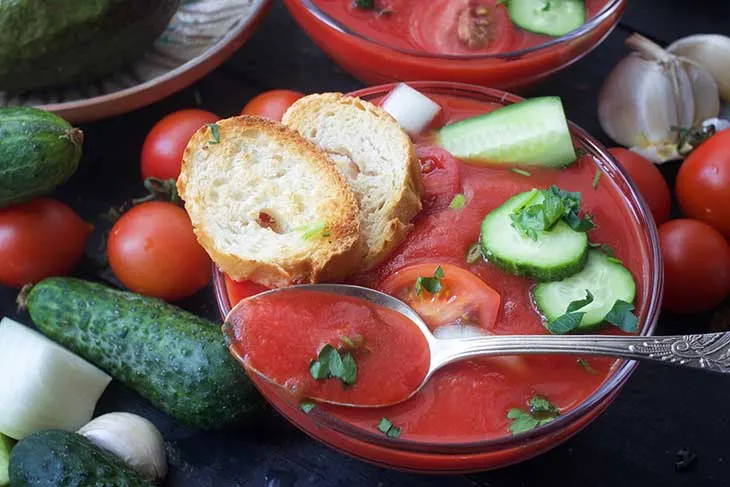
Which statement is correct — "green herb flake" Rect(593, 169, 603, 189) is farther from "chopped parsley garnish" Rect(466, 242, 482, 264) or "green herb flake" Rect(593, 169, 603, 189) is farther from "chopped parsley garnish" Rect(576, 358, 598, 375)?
"chopped parsley garnish" Rect(576, 358, 598, 375)

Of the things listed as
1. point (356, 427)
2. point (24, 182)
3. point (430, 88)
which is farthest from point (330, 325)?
point (24, 182)

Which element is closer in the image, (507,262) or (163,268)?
(507,262)

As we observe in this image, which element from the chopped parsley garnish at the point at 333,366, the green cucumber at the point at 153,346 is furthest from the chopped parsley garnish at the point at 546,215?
the green cucumber at the point at 153,346

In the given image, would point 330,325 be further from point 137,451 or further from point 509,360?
point 137,451

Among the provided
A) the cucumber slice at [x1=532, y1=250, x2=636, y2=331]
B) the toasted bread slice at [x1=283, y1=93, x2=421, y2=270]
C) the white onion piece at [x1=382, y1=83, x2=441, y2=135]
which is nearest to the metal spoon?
the cucumber slice at [x1=532, y1=250, x2=636, y2=331]

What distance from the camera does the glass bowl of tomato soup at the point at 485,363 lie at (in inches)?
62.4

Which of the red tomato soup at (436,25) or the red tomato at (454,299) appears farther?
the red tomato soup at (436,25)

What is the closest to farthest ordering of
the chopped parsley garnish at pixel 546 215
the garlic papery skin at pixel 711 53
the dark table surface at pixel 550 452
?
the chopped parsley garnish at pixel 546 215, the dark table surface at pixel 550 452, the garlic papery skin at pixel 711 53

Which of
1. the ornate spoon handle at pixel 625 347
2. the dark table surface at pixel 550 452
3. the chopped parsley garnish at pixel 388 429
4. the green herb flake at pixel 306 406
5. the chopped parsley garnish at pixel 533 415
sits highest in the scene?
the ornate spoon handle at pixel 625 347

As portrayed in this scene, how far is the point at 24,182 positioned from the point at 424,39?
44.7 inches

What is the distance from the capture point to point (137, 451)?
1893 millimetres

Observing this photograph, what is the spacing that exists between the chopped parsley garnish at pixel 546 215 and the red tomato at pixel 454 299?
154 millimetres

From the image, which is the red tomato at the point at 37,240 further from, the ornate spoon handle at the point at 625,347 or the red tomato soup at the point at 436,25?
the ornate spoon handle at the point at 625,347

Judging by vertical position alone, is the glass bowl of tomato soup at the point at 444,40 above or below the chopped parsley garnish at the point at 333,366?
above
